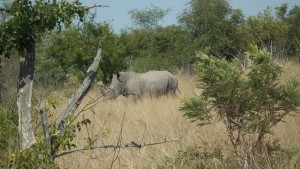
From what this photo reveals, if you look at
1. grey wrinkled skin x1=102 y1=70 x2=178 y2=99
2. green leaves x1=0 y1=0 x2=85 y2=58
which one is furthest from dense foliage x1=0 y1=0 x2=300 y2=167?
grey wrinkled skin x1=102 y1=70 x2=178 y2=99

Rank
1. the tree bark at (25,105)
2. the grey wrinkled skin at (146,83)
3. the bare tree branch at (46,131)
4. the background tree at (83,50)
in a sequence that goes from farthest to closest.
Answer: the background tree at (83,50) < the grey wrinkled skin at (146,83) < the tree bark at (25,105) < the bare tree branch at (46,131)

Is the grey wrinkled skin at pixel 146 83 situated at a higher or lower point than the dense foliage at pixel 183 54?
lower

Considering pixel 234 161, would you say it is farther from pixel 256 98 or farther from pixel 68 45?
pixel 68 45

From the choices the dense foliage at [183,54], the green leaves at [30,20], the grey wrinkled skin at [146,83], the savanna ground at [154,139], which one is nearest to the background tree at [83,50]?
the dense foliage at [183,54]

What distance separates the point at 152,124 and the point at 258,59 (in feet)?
10.3

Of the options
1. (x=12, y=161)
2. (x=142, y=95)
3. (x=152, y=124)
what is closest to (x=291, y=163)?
(x=12, y=161)

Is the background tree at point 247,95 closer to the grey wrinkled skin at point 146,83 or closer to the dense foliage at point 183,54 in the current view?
the dense foliage at point 183,54

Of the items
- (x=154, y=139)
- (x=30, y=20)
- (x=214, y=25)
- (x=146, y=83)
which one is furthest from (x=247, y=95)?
(x=214, y=25)

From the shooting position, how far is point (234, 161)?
4.16 metres

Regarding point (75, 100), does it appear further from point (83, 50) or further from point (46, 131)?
point (83, 50)

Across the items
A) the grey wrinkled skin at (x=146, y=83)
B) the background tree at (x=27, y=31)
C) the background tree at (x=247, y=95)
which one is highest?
the background tree at (x=27, y=31)

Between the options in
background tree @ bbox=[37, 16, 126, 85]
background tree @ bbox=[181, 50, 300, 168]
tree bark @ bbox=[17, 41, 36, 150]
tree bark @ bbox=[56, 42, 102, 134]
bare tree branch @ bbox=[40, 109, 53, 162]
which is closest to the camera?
bare tree branch @ bbox=[40, 109, 53, 162]

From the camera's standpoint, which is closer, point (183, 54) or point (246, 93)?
point (246, 93)

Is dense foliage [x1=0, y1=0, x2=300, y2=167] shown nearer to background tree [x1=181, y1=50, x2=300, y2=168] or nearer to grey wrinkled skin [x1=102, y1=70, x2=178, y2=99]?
background tree [x1=181, y1=50, x2=300, y2=168]
